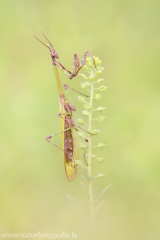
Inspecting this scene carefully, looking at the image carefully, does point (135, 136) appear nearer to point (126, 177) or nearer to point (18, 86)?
point (126, 177)

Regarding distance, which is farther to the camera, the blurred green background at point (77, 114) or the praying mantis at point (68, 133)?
the blurred green background at point (77, 114)

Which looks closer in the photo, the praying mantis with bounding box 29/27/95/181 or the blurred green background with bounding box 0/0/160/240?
the praying mantis with bounding box 29/27/95/181

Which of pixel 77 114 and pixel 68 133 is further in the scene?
pixel 77 114

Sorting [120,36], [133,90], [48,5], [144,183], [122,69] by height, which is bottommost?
[144,183]

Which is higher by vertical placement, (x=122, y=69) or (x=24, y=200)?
(x=122, y=69)

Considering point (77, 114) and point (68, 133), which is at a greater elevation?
point (77, 114)

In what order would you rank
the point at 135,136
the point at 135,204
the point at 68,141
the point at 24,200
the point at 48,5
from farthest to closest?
the point at 48,5
the point at 135,136
the point at 24,200
the point at 135,204
the point at 68,141

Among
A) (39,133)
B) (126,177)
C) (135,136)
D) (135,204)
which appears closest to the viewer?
(135,204)

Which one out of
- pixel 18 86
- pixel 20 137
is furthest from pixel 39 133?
pixel 18 86
